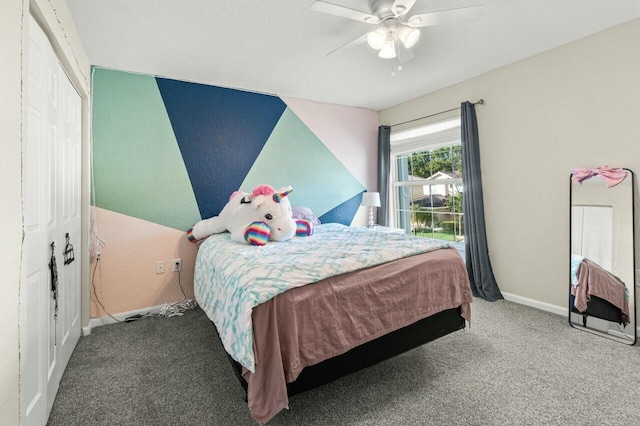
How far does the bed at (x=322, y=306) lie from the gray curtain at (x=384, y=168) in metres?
2.01

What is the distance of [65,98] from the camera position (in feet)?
6.27

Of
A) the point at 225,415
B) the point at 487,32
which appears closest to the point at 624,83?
the point at 487,32

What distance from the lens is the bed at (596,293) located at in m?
2.24

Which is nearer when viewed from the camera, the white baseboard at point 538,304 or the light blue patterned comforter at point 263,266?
the light blue patterned comforter at point 263,266

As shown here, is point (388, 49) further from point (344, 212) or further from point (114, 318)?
point (114, 318)

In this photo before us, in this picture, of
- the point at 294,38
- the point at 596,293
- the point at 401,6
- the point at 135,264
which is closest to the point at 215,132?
the point at 294,38

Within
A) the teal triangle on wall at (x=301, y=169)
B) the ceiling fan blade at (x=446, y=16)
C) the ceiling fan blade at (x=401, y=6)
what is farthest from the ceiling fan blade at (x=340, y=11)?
the teal triangle on wall at (x=301, y=169)

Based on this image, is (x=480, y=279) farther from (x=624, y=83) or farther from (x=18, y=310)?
(x=18, y=310)

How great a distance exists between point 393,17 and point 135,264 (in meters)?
2.97

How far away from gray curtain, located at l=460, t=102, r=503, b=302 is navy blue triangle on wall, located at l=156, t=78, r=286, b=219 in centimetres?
221

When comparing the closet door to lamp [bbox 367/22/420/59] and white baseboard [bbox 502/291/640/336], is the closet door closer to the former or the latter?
lamp [bbox 367/22/420/59]

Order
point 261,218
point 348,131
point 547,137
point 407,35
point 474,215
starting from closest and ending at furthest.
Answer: point 407,35, point 261,218, point 547,137, point 474,215, point 348,131

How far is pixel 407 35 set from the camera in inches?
76.7

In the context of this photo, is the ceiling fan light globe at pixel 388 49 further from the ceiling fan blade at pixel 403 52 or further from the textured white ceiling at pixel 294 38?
the textured white ceiling at pixel 294 38
